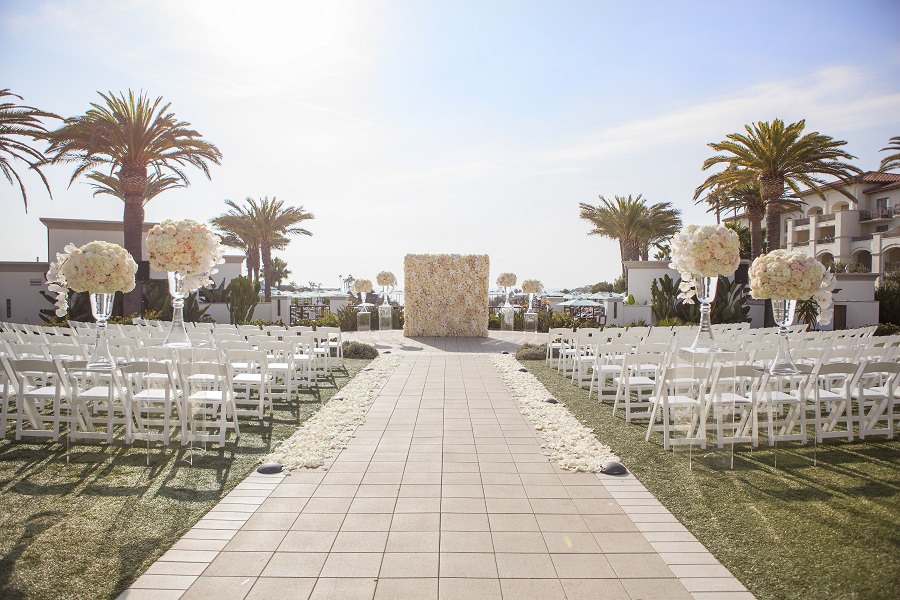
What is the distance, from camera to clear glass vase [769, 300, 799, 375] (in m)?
6.61

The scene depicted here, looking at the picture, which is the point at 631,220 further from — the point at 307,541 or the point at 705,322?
the point at 307,541

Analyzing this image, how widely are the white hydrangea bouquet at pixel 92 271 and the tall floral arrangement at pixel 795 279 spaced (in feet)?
24.7

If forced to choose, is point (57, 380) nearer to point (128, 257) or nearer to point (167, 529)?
point (128, 257)

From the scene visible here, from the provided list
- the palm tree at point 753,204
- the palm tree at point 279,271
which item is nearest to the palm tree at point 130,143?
the palm tree at point 753,204

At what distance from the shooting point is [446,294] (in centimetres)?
2150

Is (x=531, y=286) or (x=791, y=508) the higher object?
(x=531, y=286)

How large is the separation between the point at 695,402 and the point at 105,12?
1081 centimetres

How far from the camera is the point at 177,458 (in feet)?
19.8

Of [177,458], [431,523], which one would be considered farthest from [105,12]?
[431,523]

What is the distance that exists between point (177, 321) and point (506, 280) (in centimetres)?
1648

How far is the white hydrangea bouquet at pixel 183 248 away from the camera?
815 cm

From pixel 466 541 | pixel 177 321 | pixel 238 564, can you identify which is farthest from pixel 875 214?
pixel 238 564

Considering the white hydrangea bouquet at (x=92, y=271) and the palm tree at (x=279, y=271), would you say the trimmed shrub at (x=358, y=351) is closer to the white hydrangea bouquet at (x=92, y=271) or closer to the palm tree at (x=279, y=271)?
the white hydrangea bouquet at (x=92, y=271)

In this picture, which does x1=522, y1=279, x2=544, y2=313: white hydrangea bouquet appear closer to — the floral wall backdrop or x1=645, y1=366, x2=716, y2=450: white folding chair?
the floral wall backdrop
